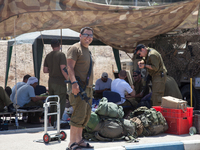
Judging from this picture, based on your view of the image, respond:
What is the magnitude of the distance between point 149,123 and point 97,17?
2.84m

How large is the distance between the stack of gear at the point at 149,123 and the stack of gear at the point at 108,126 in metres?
0.20

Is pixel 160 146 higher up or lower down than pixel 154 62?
lower down

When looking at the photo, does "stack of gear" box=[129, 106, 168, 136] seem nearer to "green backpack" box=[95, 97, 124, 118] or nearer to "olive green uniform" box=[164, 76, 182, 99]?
"green backpack" box=[95, 97, 124, 118]

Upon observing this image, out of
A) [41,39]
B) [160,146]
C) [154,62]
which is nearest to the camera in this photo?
[160,146]

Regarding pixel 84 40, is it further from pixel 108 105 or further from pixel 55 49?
pixel 55 49

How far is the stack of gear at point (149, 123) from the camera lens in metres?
5.20

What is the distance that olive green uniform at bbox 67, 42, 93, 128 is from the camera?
397 cm

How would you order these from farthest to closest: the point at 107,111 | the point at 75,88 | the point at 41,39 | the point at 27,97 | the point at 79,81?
the point at 41,39, the point at 27,97, the point at 107,111, the point at 79,81, the point at 75,88

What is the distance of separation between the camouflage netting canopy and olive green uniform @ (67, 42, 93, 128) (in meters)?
2.31

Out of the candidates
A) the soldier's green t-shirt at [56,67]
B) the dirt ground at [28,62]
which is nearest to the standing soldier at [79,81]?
the soldier's green t-shirt at [56,67]

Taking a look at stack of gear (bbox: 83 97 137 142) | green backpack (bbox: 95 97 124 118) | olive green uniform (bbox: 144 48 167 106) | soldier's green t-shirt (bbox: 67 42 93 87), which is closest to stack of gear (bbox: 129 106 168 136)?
stack of gear (bbox: 83 97 137 142)

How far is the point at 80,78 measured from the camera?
4.04 metres

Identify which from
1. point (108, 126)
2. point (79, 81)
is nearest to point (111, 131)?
point (108, 126)

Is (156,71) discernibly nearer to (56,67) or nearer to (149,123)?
(149,123)
